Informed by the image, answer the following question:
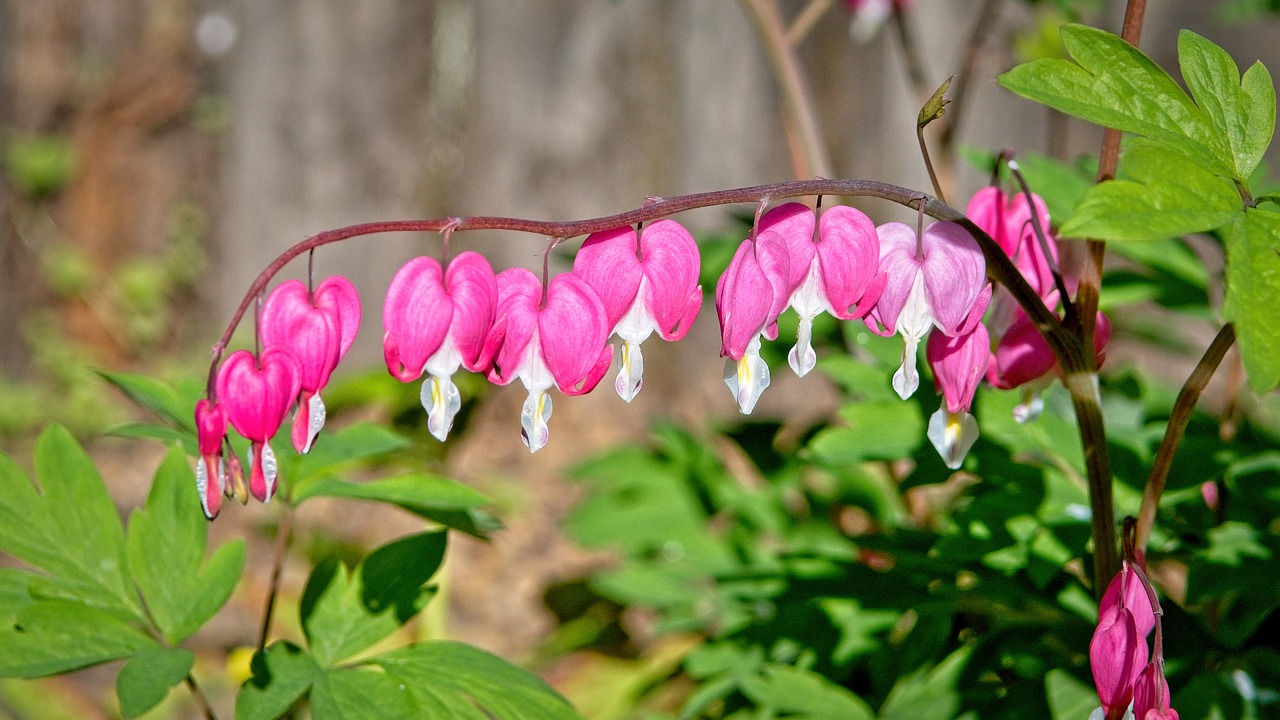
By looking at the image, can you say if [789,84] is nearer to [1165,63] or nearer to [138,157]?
[1165,63]

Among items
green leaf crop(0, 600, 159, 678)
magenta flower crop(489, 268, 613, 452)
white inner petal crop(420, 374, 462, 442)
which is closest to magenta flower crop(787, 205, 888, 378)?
magenta flower crop(489, 268, 613, 452)

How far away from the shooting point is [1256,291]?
65 centimetres

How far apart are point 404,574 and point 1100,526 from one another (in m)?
0.69

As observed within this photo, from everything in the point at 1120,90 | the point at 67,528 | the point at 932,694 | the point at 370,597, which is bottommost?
the point at 932,694

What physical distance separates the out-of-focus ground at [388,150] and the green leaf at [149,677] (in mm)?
2010

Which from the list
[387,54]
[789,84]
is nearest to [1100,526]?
[789,84]

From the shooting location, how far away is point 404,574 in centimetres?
108

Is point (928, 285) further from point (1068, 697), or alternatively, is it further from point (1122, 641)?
point (1068, 697)

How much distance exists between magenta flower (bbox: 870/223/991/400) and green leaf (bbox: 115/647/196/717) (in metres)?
0.69

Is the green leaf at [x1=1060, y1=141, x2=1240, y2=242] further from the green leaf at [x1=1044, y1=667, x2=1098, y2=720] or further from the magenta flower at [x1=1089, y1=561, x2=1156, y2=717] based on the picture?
the green leaf at [x1=1044, y1=667, x2=1098, y2=720]

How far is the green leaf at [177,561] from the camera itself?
1024mm

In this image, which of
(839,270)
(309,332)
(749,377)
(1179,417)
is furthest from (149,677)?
(1179,417)

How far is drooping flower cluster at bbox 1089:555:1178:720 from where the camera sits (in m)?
0.80

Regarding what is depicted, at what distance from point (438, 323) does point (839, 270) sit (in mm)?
334
